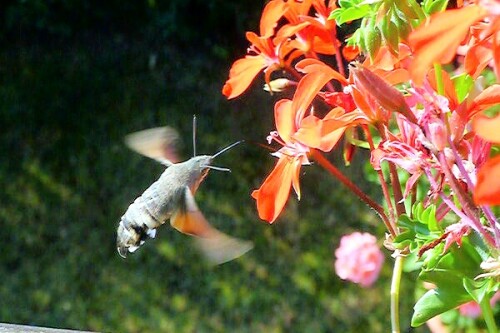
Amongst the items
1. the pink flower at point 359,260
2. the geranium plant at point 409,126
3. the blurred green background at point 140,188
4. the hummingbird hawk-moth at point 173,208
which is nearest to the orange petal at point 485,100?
the geranium plant at point 409,126

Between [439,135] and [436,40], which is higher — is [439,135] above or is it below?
below

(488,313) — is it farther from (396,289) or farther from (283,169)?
(283,169)

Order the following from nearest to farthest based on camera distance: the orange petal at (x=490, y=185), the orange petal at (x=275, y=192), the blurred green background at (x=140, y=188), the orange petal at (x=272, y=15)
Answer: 1. the orange petal at (x=490, y=185)
2. the orange petal at (x=275, y=192)
3. the orange petal at (x=272, y=15)
4. the blurred green background at (x=140, y=188)

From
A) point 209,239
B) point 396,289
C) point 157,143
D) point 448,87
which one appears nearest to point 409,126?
point 448,87

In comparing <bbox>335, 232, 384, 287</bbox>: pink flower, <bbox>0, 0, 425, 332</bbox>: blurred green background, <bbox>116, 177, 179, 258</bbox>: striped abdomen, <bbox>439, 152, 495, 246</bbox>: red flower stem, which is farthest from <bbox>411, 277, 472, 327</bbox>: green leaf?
<bbox>0, 0, 425, 332</bbox>: blurred green background

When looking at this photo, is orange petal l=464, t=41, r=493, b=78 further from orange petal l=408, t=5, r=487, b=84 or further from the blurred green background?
the blurred green background

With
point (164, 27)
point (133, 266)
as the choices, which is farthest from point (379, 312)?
point (164, 27)

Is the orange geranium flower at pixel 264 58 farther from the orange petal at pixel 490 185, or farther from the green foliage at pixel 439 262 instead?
the orange petal at pixel 490 185
